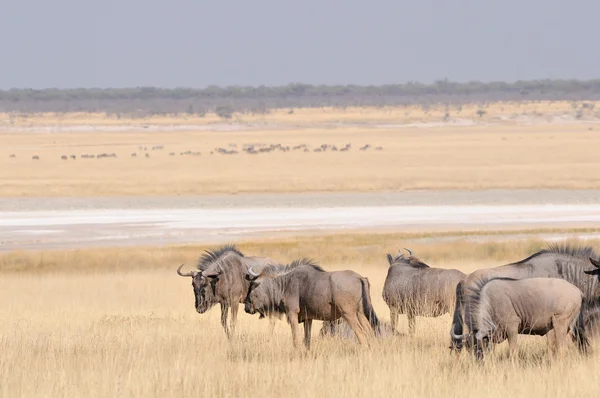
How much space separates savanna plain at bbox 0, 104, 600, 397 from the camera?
9.29 meters

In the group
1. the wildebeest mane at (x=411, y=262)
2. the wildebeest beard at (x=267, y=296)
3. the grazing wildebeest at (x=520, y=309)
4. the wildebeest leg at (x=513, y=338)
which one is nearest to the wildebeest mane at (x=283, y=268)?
the wildebeest beard at (x=267, y=296)

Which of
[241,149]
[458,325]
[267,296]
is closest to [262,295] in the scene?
[267,296]

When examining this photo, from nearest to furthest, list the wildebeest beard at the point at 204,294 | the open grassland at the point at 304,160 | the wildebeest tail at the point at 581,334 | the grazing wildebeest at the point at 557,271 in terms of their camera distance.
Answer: the wildebeest tail at the point at 581,334
the grazing wildebeest at the point at 557,271
the wildebeest beard at the point at 204,294
the open grassland at the point at 304,160

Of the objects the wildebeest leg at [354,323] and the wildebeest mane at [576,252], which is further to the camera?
the wildebeest leg at [354,323]

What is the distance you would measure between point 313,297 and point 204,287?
6.18ft

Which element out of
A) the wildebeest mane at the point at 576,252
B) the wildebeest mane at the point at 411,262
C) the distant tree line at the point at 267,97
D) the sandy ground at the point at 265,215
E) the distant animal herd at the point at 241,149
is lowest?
the distant tree line at the point at 267,97

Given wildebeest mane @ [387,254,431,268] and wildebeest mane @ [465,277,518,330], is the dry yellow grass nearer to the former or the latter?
wildebeest mane @ [387,254,431,268]

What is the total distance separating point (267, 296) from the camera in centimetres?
1173

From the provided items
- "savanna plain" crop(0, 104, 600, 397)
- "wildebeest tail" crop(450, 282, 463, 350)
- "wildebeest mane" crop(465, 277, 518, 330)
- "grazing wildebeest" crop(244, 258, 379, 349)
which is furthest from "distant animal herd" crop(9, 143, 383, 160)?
"wildebeest mane" crop(465, 277, 518, 330)

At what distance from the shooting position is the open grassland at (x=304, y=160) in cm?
4453

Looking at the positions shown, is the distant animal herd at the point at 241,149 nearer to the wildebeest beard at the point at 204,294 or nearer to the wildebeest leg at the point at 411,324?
the wildebeest beard at the point at 204,294

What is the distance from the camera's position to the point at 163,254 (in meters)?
24.9

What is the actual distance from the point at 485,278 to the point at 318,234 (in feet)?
62.1

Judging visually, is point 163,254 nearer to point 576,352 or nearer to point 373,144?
point 576,352
